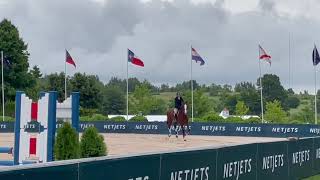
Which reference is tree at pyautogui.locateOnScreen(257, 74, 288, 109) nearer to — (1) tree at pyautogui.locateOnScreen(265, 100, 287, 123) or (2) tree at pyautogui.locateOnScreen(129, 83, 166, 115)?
(2) tree at pyautogui.locateOnScreen(129, 83, 166, 115)

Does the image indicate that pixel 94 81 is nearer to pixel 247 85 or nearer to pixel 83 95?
pixel 83 95

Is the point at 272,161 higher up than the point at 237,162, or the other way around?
the point at 237,162

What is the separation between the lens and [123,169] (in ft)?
30.0

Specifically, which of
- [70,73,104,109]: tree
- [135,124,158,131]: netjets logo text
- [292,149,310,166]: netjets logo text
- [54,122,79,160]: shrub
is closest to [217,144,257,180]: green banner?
[54,122,79,160]: shrub

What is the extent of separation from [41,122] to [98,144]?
2.62m

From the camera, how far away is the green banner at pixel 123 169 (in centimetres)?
834

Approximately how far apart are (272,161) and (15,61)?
235 ft

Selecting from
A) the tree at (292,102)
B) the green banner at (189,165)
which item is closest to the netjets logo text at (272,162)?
the green banner at (189,165)

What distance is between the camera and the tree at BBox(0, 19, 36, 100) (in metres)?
83.6

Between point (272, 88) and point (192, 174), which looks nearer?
point (192, 174)

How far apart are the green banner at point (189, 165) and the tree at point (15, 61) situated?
7233cm

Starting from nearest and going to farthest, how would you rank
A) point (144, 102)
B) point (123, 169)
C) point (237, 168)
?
point (123, 169) → point (237, 168) → point (144, 102)

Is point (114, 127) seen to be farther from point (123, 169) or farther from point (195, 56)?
point (123, 169)

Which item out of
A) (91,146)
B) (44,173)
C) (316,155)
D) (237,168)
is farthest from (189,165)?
(316,155)
